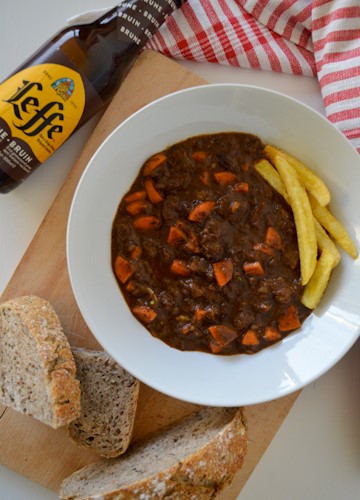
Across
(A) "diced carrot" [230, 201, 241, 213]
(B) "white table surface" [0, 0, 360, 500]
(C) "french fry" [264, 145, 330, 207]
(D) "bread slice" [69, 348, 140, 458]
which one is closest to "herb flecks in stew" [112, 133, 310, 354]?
(A) "diced carrot" [230, 201, 241, 213]

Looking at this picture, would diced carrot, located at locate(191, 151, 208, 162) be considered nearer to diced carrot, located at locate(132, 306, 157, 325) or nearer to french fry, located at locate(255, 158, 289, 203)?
french fry, located at locate(255, 158, 289, 203)

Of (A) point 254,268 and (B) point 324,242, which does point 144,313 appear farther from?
(B) point 324,242

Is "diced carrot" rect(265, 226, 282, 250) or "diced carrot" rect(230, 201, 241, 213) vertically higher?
"diced carrot" rect(230, 201, 241, 213)

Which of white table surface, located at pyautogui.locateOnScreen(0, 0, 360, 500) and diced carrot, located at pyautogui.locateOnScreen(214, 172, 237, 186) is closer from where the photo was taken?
diced carrot, located at pyautogui.locateOnScreen(214, 172, 237, 186)

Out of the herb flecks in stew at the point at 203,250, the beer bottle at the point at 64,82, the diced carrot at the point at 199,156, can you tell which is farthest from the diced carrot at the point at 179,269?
the beer bottle at the point at 64,82

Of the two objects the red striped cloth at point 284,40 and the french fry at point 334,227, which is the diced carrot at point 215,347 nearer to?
the french fry at point 334,227

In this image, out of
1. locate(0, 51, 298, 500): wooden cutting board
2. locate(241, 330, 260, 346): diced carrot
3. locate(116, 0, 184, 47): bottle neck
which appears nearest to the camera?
locate(241, 330, 260, 346): diced carrot

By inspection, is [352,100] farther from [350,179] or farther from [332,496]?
[332,496]

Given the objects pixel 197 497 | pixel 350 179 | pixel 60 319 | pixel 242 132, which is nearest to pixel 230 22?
pixel 242 132
